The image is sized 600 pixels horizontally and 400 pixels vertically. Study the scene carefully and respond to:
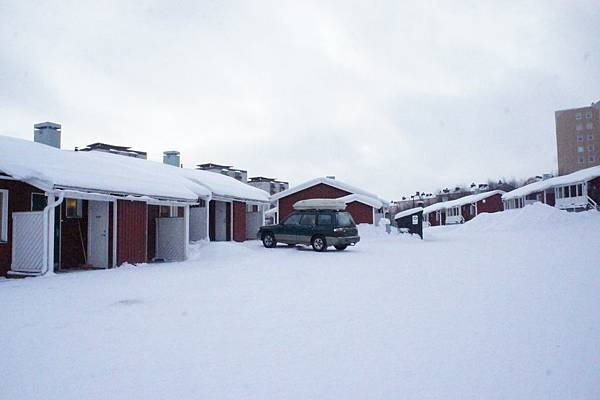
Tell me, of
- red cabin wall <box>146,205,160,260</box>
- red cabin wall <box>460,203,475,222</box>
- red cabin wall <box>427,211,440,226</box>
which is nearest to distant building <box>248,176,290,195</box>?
red cabin wall <box>427,211,440,226</box>

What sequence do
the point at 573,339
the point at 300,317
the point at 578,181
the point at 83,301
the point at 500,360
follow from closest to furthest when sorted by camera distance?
the point at 500,360 → the point at 573,339 → the point at 300,317 → the point at 83,301 → the point at 578,181

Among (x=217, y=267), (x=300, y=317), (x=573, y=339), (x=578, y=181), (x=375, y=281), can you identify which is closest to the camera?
(x=573, y=339)

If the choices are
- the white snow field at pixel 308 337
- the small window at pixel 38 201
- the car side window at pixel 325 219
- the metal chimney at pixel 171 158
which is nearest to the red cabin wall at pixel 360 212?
the metal chimney at pixel 171 158

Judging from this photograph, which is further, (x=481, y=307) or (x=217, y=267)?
(x=217, y=267)

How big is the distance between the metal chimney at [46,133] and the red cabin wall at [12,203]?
6.58 metres

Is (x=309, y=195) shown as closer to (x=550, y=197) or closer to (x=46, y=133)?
(x=46, y=133)

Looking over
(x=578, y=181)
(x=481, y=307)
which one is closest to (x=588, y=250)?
(x=481, y=307)

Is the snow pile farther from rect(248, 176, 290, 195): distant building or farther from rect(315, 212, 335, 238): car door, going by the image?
rect(248, 176, 290, 195): distant building

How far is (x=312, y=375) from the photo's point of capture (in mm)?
4297

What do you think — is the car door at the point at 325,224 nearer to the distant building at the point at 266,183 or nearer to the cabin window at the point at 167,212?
the cabin window at the point at 167,212

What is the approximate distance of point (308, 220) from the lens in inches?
787

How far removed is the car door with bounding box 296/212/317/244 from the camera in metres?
19.7

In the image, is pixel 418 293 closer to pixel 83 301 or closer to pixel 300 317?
pixel 300 317

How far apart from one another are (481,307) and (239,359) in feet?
13.8
